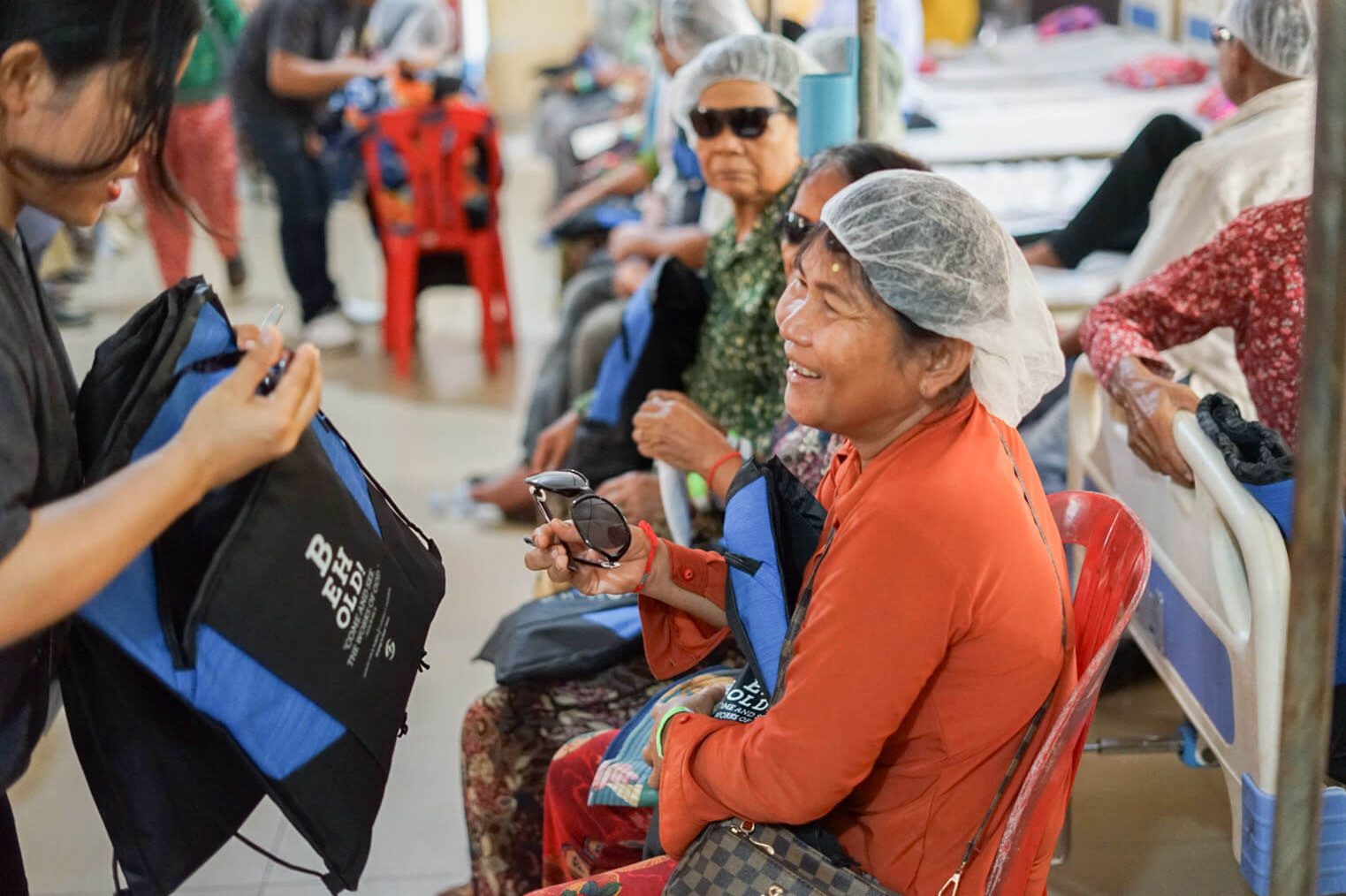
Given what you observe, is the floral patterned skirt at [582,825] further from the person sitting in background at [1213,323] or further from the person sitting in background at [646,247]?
the person sitting in background at [646,247]

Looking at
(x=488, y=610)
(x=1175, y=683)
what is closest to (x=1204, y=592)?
(x=1175, y=683)

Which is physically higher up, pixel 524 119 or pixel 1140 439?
pixel 1140 439

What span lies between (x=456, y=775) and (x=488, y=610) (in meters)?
0.82

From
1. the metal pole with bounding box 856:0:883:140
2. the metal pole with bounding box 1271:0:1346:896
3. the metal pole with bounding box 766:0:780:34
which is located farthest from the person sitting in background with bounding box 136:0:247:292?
the metal pole with bounding box 1271:0:1346:896

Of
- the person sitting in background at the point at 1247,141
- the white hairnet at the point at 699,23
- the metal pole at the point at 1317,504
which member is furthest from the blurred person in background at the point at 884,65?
the metal pole at the point at 1317,504

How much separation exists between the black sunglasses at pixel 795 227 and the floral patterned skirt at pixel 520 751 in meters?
0.73

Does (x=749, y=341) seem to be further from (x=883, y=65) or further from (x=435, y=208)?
(x=435, y=208)

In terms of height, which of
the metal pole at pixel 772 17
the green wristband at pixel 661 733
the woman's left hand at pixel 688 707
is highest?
the metal pole at pixel 772 17

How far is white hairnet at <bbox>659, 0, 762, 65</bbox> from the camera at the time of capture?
397cm

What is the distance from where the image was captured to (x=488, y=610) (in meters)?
3.80

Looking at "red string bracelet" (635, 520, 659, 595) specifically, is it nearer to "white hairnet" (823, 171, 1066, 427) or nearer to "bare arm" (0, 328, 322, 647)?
"white hairnet" (823, 171, 1066, 427)

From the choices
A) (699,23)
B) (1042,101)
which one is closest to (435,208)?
(699,23)

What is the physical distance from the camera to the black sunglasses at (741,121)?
110 inches

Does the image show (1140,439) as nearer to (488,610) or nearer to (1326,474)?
(1326,474)
